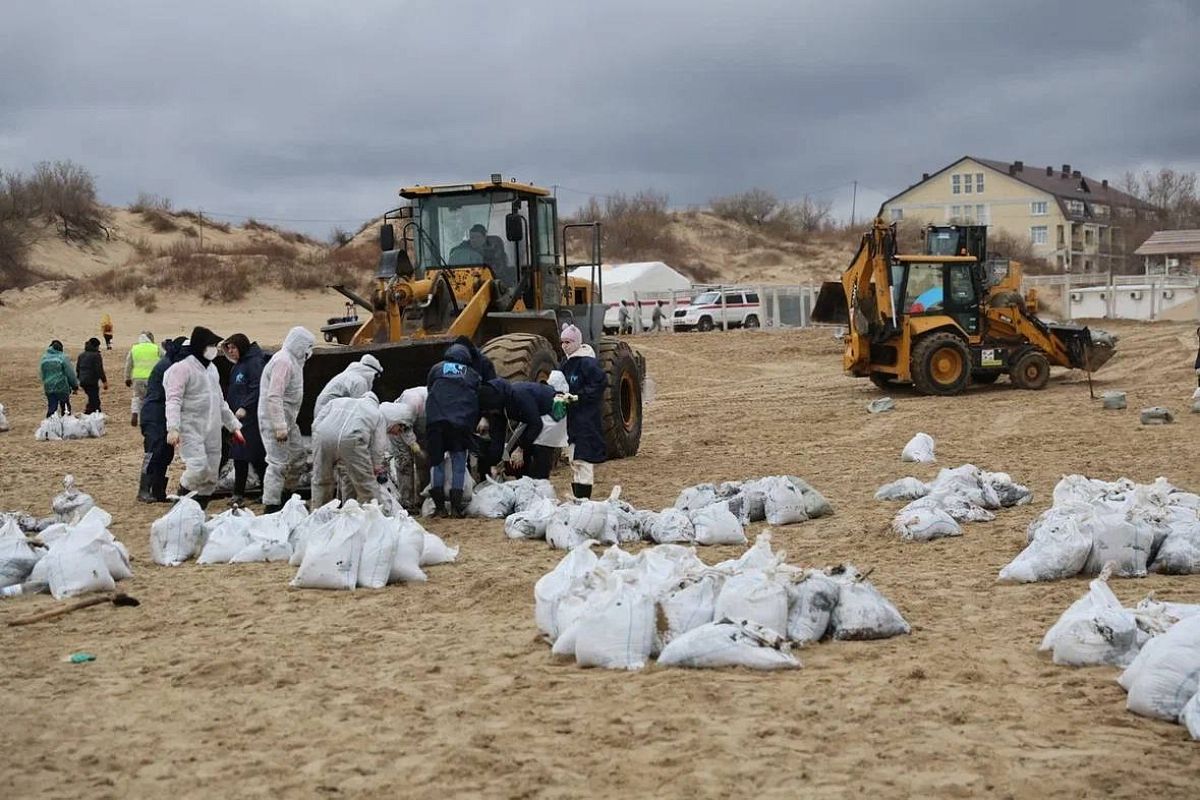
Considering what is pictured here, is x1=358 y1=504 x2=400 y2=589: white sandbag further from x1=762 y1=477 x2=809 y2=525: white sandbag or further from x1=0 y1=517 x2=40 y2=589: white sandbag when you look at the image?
x1=762 y1=477 x2=809 y2=525: white sandbag

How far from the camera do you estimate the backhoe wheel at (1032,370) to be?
21000mm

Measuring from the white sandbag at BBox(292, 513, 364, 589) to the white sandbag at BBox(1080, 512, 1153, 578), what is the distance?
13.0 ft

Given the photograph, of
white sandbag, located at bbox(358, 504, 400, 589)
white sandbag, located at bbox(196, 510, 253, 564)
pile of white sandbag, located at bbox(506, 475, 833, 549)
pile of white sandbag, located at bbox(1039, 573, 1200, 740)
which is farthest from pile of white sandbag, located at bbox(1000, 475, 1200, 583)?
white sandbag, located at bbox(196, 510, 253, 564)

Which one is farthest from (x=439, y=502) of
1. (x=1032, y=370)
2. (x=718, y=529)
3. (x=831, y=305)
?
(x=831, y=305)

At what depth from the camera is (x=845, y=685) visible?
548cm

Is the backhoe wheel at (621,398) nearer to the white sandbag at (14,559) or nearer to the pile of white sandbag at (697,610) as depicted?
the white sandbag at (14,559)

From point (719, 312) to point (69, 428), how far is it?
79.5 feet

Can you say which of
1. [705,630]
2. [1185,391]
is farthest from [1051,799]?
[1185,391]

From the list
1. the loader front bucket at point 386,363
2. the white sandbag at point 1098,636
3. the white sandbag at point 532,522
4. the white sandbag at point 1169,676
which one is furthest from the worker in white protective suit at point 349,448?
the white sandbag at point 1169,676

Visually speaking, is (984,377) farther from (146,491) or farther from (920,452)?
(146,491)

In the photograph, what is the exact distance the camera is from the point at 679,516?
9.23 meters

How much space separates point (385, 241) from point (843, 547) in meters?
6.45

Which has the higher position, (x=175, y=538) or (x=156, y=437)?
(x=156, y=437)

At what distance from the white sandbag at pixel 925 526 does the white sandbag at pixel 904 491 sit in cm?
138
